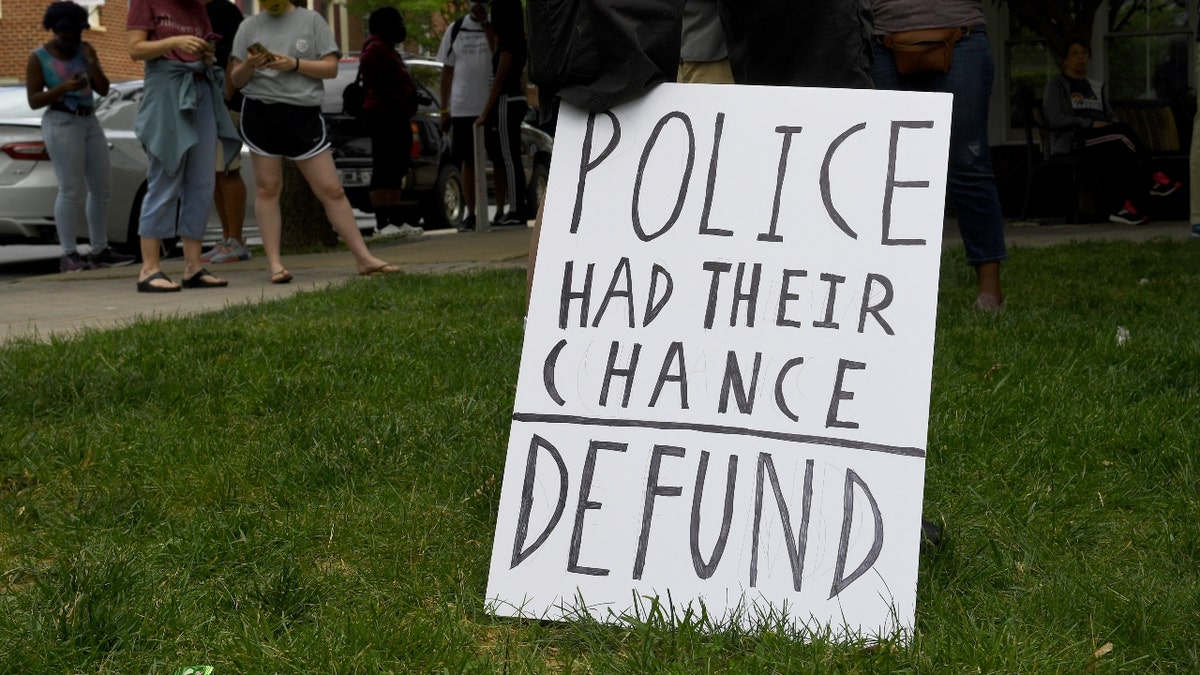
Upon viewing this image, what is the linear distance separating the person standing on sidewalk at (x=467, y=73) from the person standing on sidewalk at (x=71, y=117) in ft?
10.1

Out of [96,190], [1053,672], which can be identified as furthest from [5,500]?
[96,190]

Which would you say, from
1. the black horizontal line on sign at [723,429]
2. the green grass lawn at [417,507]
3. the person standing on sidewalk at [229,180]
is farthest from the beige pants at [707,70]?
the person standing on sidewalk at [229,180]

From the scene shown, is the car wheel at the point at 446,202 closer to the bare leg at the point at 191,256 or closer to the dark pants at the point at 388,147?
the dark pants at the point at 388,147

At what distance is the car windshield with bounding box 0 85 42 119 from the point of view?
10445mm

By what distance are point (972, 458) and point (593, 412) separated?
3.91ft

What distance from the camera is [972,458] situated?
3.37m

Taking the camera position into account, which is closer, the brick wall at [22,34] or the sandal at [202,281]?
the sandal at [202,281]

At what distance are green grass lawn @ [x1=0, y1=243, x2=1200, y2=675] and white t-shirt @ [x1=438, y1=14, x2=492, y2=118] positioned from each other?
6.71 m

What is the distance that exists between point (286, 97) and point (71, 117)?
284cm

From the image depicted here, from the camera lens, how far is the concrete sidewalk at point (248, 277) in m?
6.54

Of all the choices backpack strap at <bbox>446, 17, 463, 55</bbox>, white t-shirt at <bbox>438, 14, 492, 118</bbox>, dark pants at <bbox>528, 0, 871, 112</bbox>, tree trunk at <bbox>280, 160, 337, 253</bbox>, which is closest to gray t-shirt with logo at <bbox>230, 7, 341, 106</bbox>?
tree trunk at <bbox>280, 160, 337, 253</bbox>

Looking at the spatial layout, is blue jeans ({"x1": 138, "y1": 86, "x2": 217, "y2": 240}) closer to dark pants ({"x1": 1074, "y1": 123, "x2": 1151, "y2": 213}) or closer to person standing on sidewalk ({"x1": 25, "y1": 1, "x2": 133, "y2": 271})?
person standing on sidewalk ({"x1": 25, "y1": 1, "x2": 133, "y2": 271})

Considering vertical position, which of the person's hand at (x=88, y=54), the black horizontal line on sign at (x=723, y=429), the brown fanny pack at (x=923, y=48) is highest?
the brown fanny pack at (x=923, y=48)

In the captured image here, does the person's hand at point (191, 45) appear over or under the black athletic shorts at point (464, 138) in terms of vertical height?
over
